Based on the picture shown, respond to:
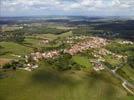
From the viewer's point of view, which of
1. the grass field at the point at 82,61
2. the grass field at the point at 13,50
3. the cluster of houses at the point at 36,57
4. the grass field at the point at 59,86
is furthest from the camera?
the grass field at the point at 13,50

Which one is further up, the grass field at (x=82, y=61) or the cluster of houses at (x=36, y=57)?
the cluster of houses at (x=36, y=57)

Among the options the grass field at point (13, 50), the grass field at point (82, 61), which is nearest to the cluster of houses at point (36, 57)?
the grass field at point (82, 61)

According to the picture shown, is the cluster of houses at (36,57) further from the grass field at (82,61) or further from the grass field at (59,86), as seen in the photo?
the grass field at (82,61)

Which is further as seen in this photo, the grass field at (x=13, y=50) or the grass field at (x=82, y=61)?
the grass field at (x=13, y=50)

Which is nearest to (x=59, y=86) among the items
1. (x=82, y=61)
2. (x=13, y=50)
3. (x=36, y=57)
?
(x=82, y=61)

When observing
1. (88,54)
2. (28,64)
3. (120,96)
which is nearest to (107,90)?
Answer: (120,96)

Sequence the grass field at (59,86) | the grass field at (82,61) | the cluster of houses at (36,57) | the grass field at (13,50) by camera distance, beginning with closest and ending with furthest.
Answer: the grass field at (59,86) < the cluster of houses at (36,57) < the grass field at (82,61) < the grass field at (13,50)

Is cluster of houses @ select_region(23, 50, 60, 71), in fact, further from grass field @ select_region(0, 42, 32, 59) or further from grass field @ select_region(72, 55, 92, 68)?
grass field @ select_region(0, 42, 32, 59)

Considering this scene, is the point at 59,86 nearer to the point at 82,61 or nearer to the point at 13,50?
the point at 82,61

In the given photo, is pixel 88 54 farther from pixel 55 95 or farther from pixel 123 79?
pixel 55 95
